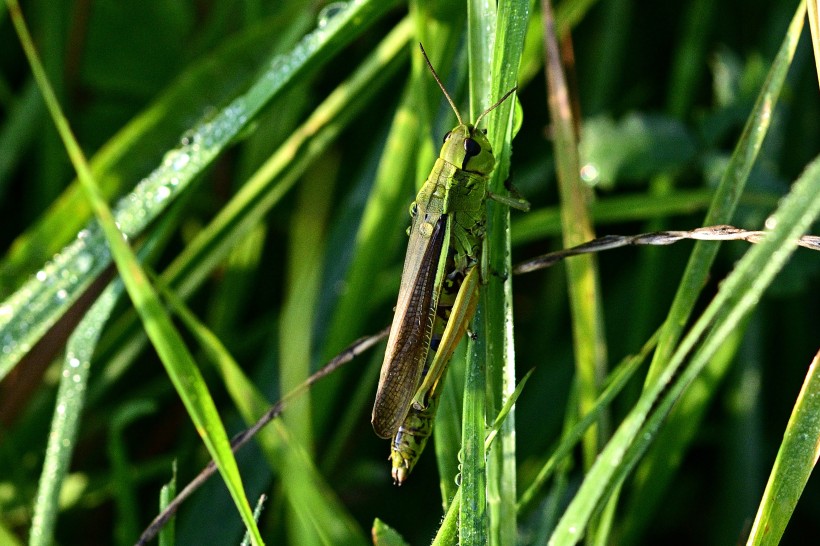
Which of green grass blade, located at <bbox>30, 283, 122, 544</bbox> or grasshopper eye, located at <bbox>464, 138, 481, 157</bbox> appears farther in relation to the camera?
grasshopper eye, located at <bbox>464, 138, 481, 157</bbox>

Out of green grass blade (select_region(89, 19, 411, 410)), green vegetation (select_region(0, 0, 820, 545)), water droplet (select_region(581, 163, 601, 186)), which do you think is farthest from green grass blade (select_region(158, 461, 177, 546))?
water droplet (select_region(581, 163, 601, 186))

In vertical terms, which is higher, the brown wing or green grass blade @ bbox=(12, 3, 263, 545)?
green grass blade @ bbox=(12, 3, 263, 545)

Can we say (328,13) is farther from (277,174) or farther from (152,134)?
(152,134)

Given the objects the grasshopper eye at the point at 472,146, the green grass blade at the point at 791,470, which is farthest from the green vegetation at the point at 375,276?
the grasshopper eye at the point at 472,146

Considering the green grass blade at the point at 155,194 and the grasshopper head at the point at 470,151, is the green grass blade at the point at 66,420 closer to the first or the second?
the green grass blade at the point at 155,194

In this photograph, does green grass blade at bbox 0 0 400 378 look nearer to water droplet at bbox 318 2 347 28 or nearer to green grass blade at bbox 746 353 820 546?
water droplet at bbox 318 2 347 28

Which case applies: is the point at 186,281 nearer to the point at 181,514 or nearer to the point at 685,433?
the point at 181,514

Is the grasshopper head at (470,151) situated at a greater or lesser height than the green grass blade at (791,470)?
greater

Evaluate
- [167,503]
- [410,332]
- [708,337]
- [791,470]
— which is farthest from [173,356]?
[791,470]

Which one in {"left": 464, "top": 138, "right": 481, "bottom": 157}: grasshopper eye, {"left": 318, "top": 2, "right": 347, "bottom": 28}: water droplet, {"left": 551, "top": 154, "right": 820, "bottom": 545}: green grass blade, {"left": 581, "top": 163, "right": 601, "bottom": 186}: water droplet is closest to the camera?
{"left": 551, "top": 154, "right": 820, "bottom": 545}: green grass blade
